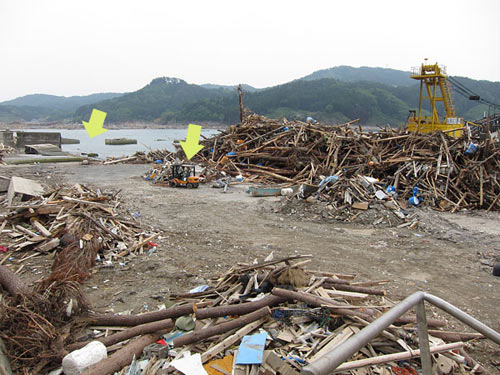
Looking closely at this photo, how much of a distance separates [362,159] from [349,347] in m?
14.1

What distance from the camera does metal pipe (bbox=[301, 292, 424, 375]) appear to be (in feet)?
3.97

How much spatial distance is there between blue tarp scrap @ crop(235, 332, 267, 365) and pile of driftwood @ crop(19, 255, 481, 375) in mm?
31

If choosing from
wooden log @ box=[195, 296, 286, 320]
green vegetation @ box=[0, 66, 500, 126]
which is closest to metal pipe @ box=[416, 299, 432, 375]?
wooden log @ box=[195, 296, 286, 320]

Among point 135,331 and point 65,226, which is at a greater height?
point 65,226

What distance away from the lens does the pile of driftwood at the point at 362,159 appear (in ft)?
37.5

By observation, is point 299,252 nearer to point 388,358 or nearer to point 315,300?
point 315,300

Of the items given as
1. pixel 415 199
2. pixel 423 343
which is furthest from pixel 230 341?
pixel 415 199

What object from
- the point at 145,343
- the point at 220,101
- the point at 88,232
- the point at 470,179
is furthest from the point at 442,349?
the point at 220,101

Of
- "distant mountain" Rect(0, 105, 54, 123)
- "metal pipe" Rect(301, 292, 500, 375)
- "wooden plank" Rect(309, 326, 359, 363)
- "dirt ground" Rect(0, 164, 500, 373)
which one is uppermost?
"distant mountain" Rect(0, 105, 54, 123)

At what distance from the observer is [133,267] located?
6.43m

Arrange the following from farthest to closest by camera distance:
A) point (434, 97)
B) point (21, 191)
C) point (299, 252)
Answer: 1. point (434, 97)
2. point (21, 191)
3. point (299, 252)

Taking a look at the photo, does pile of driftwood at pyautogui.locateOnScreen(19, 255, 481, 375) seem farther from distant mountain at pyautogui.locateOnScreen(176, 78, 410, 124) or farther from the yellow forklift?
distant mountain at pyautogui.locateOnScreen(176, 78, 410, 124)

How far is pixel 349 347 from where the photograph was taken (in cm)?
133

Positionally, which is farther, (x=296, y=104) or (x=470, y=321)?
(x=296, y=104)
